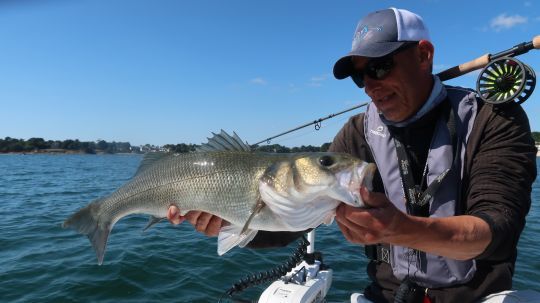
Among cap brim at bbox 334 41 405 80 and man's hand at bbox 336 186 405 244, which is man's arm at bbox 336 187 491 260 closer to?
man's hand at bbox 336 186 405 244

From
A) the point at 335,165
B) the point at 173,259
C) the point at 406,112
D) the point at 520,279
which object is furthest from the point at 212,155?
the point at 520,279

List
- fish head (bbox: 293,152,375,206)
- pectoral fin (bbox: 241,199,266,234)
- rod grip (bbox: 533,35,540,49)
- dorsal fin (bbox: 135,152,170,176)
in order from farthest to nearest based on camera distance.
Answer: dorsal fin (bbox: 135,152,170,176)
rod grip (bbox: 533,35,540,49)
pectoral fin (bbox: 241,199,266,234)
fish head (bbox: 293,152,375,206)

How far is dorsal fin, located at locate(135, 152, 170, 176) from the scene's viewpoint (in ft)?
12.1

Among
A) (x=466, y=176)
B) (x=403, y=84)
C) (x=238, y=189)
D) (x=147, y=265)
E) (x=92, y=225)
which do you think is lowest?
(x=147, y=265)

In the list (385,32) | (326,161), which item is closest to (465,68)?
(385,32)

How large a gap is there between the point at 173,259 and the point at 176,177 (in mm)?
5776

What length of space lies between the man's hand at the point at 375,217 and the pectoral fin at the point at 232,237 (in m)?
1.19

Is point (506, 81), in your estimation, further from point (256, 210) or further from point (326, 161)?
point (256, 210)

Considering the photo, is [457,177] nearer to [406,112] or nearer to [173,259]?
[406,112]

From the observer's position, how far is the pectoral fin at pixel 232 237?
119 inches

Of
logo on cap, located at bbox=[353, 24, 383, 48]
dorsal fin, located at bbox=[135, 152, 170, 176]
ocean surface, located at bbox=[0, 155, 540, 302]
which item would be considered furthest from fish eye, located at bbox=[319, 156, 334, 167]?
ocean surface, located at bbox=[0, 155, 540, 302]

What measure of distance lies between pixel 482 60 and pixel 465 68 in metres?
0.21

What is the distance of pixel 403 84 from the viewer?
10.1 ft

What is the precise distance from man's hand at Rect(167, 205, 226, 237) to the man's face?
1.69m
